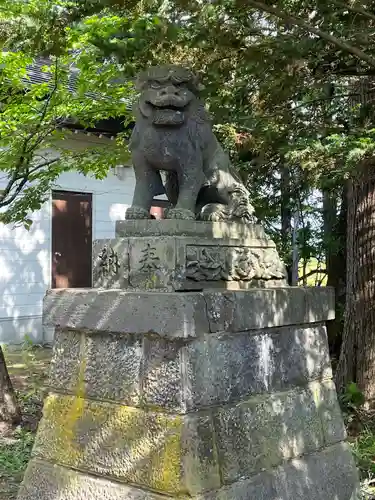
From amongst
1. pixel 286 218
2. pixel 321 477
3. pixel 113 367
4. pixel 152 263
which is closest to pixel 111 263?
pixel 152 263

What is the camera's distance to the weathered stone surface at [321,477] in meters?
3.53

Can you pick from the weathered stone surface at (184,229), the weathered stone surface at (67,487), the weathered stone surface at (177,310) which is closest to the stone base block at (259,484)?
the weathered stone surface at (67,487)

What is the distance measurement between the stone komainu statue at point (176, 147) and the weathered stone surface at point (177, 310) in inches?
22.0

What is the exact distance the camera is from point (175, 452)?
3023 mm

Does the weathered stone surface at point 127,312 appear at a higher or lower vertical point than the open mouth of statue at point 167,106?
lower

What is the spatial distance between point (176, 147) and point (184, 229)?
525 millimetres

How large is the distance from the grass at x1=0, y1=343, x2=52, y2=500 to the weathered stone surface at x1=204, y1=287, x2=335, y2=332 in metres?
2.33

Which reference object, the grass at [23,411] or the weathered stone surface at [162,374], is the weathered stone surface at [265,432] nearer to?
the weathered stone surface at [162,374]

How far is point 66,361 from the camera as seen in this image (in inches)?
142

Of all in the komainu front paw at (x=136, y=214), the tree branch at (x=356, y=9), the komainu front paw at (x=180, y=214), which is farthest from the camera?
the tree branch at (x=356, y=9)

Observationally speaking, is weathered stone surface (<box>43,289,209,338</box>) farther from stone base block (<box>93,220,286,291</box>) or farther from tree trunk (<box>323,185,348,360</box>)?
tree trunk (<box>323,185,348,360</box>)

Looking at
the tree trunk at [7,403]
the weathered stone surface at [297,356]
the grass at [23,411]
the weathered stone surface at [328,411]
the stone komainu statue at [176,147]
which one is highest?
the stone komainu statue at [176,147]

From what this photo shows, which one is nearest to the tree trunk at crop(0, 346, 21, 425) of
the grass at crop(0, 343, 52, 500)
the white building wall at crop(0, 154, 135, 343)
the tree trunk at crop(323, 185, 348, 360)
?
the grass at crop(0, 343, 52, 500)

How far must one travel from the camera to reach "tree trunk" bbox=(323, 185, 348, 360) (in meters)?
9.20
